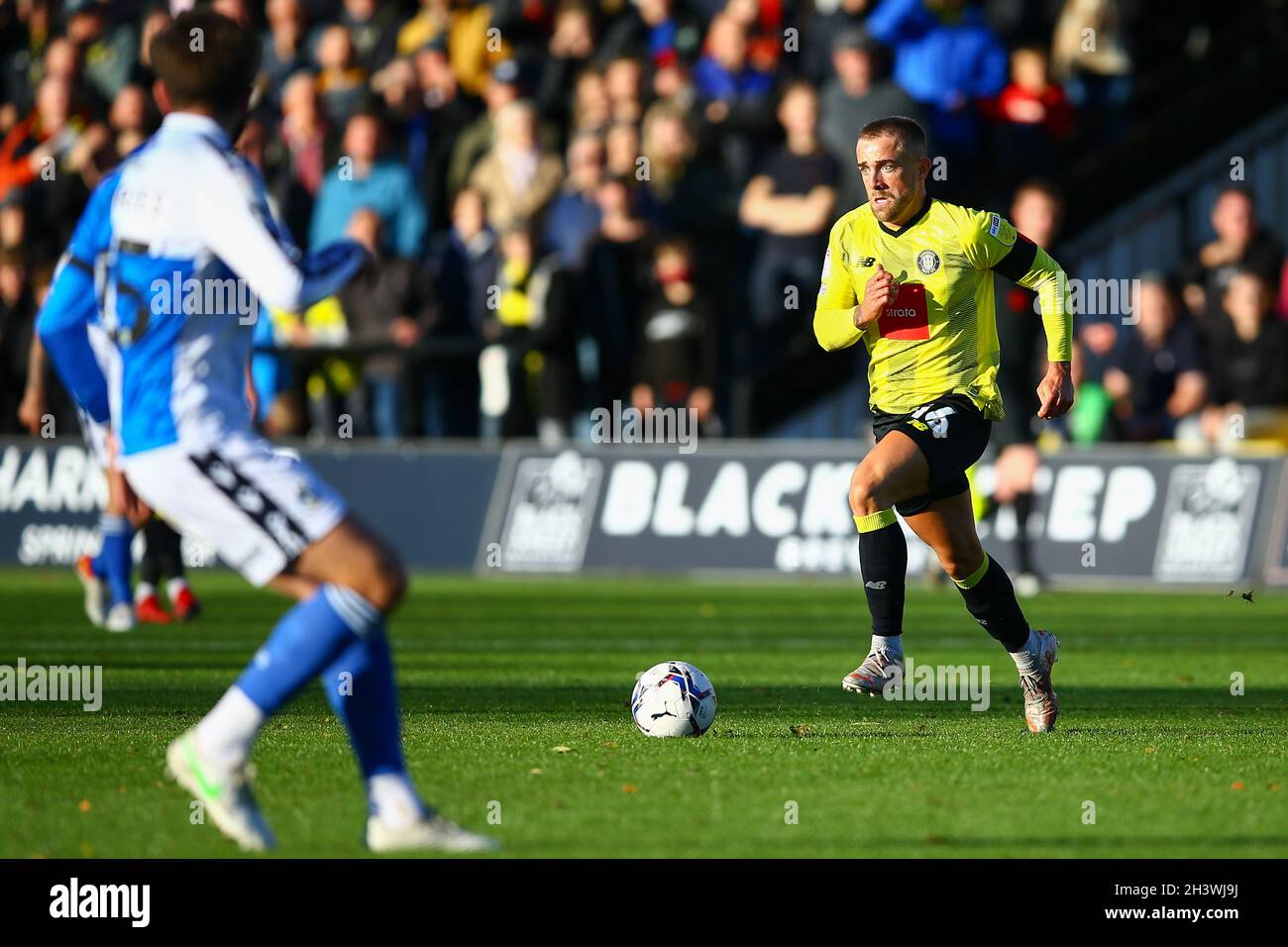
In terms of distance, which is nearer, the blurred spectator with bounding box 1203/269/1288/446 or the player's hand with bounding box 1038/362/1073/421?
the player's hand with bounding box 1038/362/1073/421

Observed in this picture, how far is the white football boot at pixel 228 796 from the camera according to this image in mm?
Answer: 5734

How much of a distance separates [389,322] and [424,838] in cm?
1339

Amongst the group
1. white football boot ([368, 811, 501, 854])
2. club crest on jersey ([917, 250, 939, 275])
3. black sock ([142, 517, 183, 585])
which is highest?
club crest on jersey ([917, 250, 939, 275])

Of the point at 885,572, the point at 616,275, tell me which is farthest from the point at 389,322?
the point at 885,572

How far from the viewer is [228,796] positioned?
573 cm

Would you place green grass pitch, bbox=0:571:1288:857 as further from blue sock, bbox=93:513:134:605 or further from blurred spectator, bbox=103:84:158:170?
blurred spectator, bbox=103:84:158:170

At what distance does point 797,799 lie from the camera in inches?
265

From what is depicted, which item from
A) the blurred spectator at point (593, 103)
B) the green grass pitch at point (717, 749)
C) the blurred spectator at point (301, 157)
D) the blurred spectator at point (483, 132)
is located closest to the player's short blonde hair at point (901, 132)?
the green grass pitch at point (717, 749)

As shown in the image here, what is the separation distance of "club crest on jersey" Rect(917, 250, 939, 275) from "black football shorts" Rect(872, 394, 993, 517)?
48 centimetres

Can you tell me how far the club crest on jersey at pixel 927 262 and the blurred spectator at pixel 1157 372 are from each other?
871 cm

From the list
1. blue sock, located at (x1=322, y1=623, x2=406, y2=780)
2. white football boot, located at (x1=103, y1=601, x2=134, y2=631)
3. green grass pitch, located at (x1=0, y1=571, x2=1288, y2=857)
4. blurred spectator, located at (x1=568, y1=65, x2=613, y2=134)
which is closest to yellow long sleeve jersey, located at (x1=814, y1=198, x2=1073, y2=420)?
green grass pitch, located at (x1=0, y1=571, x2=1288, y2=857)

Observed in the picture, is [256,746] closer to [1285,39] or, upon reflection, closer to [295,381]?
[295,381]

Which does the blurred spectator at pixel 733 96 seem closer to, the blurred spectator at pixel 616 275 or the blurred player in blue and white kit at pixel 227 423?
the blurred spectator at pixel 616 275

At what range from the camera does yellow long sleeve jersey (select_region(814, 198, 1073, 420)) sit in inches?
338
